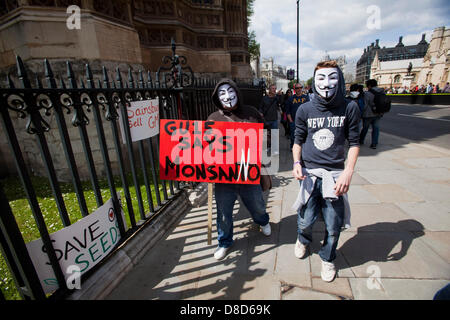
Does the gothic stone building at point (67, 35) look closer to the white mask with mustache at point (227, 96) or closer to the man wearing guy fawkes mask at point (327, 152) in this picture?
the white mask with mustache at point (227, 96)

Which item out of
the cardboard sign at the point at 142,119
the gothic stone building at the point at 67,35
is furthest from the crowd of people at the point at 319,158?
the gothic stone building at the point at 67,35

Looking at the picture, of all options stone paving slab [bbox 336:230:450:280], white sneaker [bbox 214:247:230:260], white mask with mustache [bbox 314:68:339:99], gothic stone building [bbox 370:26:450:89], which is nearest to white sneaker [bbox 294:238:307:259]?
stone paving slab [bbox 336:230:450:280]

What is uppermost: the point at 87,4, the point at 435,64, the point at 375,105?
Answer: the point at 435,64

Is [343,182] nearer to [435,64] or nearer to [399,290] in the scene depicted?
[399,290]

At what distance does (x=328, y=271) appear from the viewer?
225cm

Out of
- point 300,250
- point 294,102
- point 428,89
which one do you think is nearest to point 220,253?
point 300,250

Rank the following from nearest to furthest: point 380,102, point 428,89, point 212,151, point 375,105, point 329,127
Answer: point 329,127, point 212,151, point 380,102, point 375,105, point 428,89

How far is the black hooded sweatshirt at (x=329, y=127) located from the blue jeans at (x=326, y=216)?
0.24 m

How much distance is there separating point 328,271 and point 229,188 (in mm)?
1322

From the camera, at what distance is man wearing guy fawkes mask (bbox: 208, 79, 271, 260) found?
2504mm

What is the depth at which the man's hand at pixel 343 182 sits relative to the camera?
1994 mm
